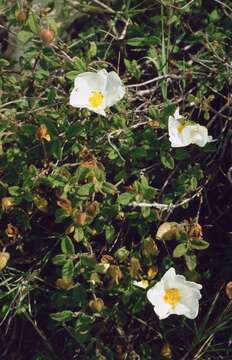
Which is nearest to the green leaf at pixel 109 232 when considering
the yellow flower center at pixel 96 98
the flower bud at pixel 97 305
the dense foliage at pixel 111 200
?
the dense foliage at pixel 111 200

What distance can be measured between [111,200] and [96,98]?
373mm

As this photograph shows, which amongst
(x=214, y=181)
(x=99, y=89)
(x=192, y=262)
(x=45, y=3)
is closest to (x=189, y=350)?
(x=192, y=262)

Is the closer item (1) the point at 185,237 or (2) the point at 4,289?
(1) the point at 185,237

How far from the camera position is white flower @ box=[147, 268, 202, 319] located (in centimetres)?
233

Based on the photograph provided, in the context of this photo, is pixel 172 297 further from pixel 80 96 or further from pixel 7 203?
pixel 80 96

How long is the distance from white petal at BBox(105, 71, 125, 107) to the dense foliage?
100mm

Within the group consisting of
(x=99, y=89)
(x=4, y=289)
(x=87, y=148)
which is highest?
(x=99, y=89)

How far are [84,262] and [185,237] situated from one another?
363 mm

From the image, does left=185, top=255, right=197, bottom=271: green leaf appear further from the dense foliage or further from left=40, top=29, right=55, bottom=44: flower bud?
left=40, top=29, right=55, bottom=44: flower bud

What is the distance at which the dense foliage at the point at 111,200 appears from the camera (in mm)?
2439

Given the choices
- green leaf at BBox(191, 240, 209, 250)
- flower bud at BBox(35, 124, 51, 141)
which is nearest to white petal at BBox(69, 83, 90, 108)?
flower bud at BBox(35, 124, 51, 141)

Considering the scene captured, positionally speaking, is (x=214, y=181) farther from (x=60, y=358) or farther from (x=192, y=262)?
(x=60, y=358)

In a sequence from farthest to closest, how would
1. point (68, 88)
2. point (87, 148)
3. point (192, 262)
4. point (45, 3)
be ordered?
point (45, 3), point (68, 88), point (87, 148), point (192, 262)

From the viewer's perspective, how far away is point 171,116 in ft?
8.17
